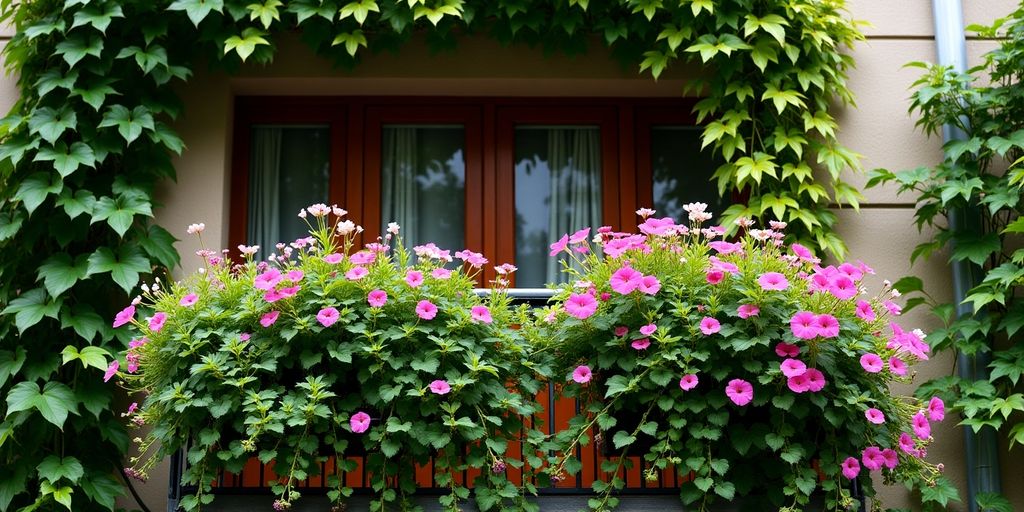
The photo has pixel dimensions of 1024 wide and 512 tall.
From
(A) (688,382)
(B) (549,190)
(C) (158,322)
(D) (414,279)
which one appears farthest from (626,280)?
(B) (549,190)

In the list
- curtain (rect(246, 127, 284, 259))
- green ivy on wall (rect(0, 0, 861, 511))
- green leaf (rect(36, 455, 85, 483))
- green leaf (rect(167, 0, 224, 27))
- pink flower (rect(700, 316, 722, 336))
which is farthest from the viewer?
curtain (rect(246, 127, 284, 259))

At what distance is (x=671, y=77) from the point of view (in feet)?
17.9

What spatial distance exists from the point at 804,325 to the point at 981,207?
1908 millimetres

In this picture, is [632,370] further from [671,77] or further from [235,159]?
[235,159]

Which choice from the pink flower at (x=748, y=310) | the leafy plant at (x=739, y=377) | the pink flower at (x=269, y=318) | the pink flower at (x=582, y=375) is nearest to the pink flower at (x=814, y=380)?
the leafy plant at (x=739, y=377)

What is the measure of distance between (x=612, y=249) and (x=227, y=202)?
2.26 m

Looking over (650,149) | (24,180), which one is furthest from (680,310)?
(24,180)

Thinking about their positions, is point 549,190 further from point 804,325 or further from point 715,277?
point 804,325

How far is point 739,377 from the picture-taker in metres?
3.74

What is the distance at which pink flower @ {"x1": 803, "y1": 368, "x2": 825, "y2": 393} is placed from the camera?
3.58 meters

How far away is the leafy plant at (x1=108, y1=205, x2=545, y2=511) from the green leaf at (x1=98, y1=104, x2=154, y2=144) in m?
1.28

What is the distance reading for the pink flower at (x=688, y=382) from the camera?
11.8 ft

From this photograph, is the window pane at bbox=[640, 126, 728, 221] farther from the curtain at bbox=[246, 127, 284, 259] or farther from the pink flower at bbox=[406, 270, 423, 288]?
the pink flower at bbox=[406, 270, 423, 288]

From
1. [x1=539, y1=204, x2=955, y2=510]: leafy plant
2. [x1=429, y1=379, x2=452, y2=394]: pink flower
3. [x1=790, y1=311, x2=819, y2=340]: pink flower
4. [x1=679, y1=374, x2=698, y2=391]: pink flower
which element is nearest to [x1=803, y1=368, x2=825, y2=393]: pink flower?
[x1=539, y1=204, x2=955, y2=510]: leafy plant
